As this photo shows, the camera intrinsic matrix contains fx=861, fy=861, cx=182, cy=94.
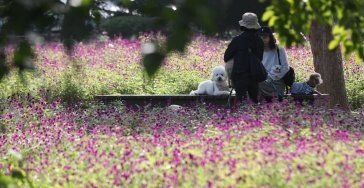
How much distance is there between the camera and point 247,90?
35.0 ft

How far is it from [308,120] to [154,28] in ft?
14.7

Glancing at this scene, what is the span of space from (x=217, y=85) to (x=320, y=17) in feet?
21.8

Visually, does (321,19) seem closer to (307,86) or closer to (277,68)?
(277,68)

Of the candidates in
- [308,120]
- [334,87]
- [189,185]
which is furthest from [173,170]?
[334,87]

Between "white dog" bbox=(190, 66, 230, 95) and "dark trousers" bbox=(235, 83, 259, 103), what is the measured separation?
28.8 inches

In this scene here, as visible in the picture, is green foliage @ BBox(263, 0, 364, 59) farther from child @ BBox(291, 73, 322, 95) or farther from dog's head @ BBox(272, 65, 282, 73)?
child @ BBox(291, 73, 322, 95)

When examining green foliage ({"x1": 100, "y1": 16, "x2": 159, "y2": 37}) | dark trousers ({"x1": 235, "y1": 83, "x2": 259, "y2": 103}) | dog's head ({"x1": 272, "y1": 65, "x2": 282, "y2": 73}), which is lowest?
dark trousers ({"x1": 235, "y1": 83, "x2": 259, "y2": 103})

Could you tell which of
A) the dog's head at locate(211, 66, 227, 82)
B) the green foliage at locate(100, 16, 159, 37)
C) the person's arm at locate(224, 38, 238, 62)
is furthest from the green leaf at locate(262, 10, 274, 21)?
the green foliage at locate(100, 16, 159, 37)

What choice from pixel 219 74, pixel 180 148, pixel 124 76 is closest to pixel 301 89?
pixel 219 74

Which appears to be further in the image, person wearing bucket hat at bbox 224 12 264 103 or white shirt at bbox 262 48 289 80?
white shirt at bbox 262 48 289 80

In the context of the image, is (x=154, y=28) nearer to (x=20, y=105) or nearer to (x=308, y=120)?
(x=308, y=120)

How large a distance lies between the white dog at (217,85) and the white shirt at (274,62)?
604 millimetres

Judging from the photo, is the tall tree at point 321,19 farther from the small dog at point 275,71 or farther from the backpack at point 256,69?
the small dog at point 275,71

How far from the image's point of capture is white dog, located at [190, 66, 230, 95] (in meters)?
11.3
